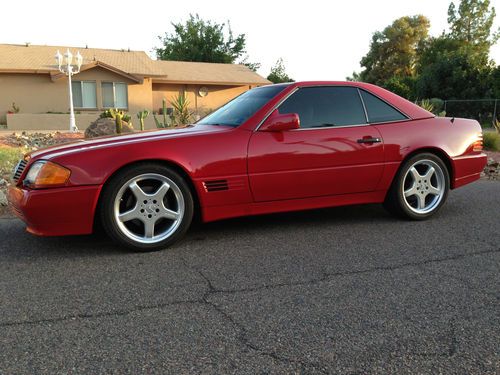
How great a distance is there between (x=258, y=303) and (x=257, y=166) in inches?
58.5

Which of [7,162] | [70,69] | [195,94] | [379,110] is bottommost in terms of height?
[7,162]

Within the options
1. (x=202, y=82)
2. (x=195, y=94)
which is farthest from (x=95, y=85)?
(x=195, y=94)

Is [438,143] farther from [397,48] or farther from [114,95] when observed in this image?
[397,48]

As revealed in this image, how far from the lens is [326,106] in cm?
454

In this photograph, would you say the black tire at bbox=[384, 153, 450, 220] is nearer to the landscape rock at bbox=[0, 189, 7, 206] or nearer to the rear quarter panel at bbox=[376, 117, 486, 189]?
the rear quarter panel at bbox=[376, 117, 486, 189]

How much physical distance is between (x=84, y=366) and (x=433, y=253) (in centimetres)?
282

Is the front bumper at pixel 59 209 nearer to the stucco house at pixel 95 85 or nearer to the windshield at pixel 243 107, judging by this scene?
the windshield at pixel 243 107

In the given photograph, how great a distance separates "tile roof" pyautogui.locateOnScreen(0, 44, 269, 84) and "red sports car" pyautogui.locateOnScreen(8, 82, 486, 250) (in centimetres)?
2202

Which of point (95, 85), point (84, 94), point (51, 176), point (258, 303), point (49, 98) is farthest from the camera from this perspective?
point (95, 85)

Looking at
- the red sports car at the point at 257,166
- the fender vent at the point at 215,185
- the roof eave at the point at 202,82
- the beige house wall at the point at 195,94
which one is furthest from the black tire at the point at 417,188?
the roof eave at the point at 202,82

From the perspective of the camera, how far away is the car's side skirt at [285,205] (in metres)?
4.04

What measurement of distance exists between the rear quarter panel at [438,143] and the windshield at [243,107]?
45.0 inches

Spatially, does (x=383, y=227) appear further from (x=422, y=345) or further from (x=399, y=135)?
(x=422, y=345)

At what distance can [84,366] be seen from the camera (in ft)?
7.22
